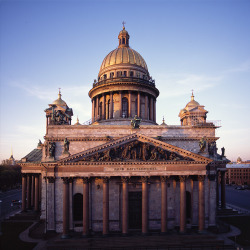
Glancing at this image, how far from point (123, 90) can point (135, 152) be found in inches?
693

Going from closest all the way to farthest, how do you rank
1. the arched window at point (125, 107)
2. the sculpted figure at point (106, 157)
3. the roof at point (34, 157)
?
the sculpted figure at point (106, 157)
the roof at point (34, 157)
the arched window at point (125, 107)

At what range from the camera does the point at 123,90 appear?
139ft

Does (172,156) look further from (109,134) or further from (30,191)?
(30,191)

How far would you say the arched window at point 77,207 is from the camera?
96.7 ft

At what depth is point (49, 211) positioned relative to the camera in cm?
2903

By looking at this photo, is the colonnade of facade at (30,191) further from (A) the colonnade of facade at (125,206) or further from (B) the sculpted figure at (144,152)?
(B) the sculpted figure at (144,152)

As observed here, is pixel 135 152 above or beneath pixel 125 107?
beneath

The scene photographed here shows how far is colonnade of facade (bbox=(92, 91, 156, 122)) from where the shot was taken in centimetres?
4181

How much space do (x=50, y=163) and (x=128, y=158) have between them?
9.83m

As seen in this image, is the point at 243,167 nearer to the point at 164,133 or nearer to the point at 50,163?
the point at 164,133

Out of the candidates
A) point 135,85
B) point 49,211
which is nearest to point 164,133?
point 135,85

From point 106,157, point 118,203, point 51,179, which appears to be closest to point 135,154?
point 106,157

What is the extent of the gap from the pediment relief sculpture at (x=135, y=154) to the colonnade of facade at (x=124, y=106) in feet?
45.6

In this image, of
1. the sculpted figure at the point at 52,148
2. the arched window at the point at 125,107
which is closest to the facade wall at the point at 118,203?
the sculpted figure at the point at 52,148
